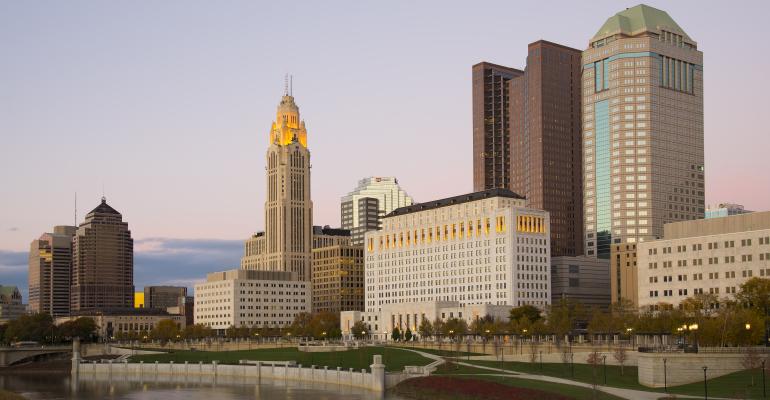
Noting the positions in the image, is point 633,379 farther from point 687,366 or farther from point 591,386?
point 687,366

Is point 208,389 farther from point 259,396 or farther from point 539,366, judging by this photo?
point 539,366

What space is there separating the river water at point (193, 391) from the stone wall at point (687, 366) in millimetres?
34095

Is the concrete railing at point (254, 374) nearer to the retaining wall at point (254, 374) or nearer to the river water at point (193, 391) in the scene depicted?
the retaining wall at point (254, 374)

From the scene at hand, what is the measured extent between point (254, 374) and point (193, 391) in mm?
23308

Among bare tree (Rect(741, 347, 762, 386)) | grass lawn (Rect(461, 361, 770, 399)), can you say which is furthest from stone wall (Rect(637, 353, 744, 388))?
bare tree (Rect(741, 347, 762, 386))

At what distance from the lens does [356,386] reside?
150 m

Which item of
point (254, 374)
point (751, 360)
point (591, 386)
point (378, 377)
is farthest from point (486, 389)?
point (254, 374)

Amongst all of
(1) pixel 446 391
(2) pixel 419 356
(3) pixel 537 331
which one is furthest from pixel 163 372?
(1) pixel 446 391

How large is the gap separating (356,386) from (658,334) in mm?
61861

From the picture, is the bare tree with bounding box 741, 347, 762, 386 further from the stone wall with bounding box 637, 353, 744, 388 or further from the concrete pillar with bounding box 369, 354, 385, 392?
the concrete pillar with bounding box 369, 354, 385, 392

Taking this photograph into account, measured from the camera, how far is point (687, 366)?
372ft

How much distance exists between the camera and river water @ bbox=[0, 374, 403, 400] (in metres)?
140

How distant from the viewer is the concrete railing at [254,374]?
144875mm

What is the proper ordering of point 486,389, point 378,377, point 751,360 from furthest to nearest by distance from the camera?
point 378,377 < point 486,389 < point 751,360
